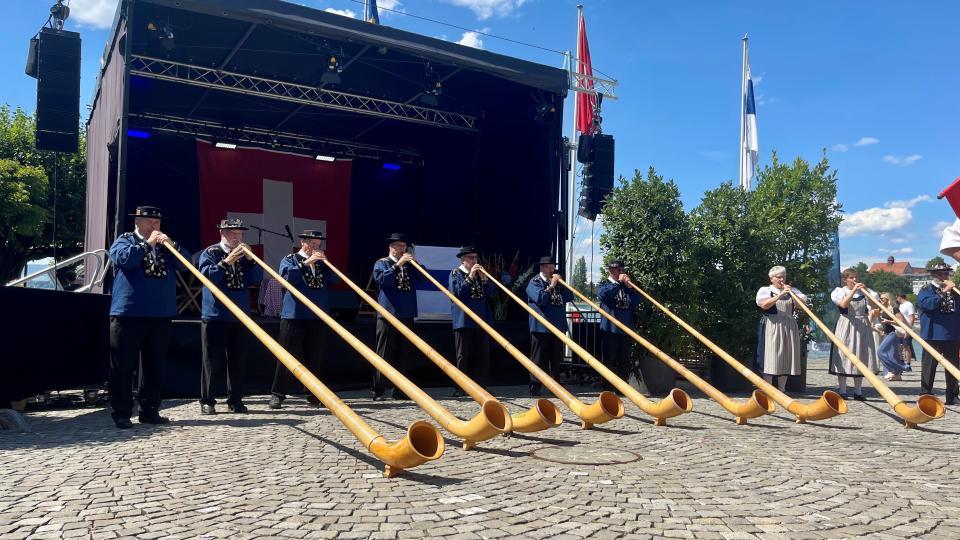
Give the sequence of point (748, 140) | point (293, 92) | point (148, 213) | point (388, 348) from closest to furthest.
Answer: point (148, 213) < point (388, 348) < point (293, 92) < point (748, 140)

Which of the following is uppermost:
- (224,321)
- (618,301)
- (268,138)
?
(268,138)

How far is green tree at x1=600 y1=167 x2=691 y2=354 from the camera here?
363 inches

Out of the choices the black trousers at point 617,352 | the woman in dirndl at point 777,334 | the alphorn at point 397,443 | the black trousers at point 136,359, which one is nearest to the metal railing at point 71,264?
the black trousers at point 136,359

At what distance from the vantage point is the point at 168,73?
10.8 metres

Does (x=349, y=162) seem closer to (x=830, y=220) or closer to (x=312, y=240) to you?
(x=312, y=240)

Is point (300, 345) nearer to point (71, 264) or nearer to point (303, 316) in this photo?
point (303, 316)

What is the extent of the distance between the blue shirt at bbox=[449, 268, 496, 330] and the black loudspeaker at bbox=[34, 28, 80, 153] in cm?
625

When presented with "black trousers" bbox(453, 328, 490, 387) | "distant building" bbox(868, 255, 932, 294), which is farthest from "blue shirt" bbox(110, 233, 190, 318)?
"distant building" bbox(868, 255, 932, 294)

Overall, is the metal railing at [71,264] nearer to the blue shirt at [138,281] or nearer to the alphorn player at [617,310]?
the blue shirt at [138,281]

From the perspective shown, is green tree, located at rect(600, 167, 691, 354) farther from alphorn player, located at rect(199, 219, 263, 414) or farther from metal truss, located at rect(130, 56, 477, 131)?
alphorn player, located at rect(199, 219, 263, 414)

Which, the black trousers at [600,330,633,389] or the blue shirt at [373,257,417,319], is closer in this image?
the blue shirt at [373,257,417,319]

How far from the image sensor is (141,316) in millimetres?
5992

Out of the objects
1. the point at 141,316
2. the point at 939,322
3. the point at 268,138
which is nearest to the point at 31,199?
the point at 268,138

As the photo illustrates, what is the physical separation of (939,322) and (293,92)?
400 inches
